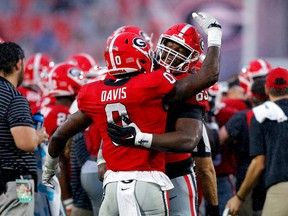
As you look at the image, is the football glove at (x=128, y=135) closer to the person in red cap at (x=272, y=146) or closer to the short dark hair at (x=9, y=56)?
the short dark hair at (x=9, y=56)

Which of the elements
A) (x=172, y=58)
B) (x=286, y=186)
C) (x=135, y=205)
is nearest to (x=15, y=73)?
(x=172, y=58)

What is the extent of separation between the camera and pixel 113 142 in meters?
5.30

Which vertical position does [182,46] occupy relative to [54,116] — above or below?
above

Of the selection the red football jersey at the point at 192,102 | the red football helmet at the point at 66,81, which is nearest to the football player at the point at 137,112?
the red football jersey at the point at 192,102

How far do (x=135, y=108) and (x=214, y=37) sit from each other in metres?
0.68

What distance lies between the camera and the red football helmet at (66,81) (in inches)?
329

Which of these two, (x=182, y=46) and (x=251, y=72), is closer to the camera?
(x=182, y=46)

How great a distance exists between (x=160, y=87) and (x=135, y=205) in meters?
0.71

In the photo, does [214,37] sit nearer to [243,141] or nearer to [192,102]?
[192,102]

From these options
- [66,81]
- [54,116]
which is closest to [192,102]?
[54,116]

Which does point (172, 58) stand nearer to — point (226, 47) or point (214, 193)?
Answer: point (214, 193)

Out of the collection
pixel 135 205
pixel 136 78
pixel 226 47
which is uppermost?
pixel 226 47

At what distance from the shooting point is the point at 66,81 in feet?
27.5

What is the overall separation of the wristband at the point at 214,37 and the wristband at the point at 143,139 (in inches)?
29.2
